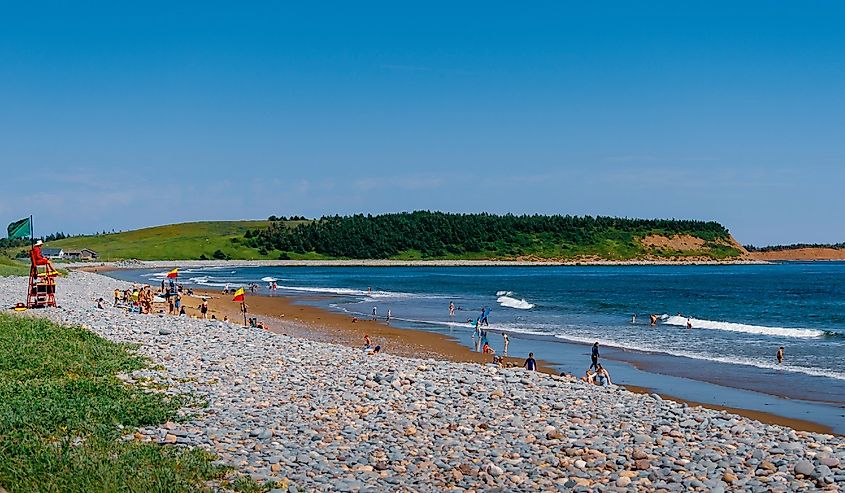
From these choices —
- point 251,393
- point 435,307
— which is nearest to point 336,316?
point 435,307

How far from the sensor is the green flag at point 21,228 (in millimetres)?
31969

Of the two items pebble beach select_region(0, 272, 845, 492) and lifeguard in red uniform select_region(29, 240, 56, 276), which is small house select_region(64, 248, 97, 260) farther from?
pebble beach select_region(0, 272, 845, 492)

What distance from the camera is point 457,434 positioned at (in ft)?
45.2

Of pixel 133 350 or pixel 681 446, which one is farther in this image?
pixel 133 350

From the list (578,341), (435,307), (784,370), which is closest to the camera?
(784,370)

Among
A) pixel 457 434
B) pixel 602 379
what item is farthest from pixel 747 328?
pixel 457 434

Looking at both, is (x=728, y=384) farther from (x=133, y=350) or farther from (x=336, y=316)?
(x=336, y=316)

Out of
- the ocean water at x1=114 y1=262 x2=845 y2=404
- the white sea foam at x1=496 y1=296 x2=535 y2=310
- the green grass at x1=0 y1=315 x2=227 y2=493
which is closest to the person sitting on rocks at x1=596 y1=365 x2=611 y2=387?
the ocean water at x1=114 y1=262 x2=845 y2=404

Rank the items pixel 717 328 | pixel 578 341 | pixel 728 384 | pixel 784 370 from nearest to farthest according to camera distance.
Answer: pixel 728 384 < pixel 784 370 < pixel 578 341 < pixel 717 328

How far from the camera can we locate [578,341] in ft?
129

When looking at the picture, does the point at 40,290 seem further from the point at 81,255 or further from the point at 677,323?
the point at 81,255

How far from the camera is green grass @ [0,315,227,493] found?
10.1 meters

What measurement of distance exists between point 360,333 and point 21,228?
16.8 meters

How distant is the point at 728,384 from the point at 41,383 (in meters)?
19.6
